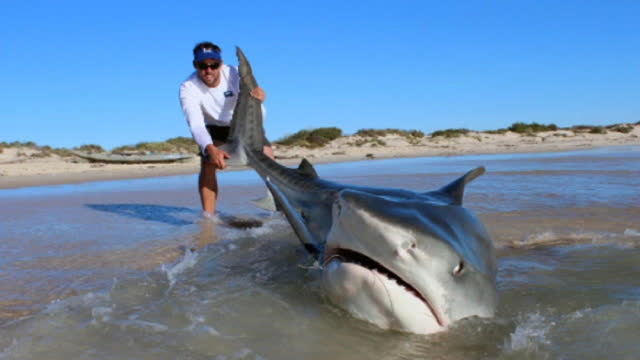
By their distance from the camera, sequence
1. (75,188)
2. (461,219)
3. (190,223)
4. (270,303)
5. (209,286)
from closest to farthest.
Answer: (461,219)
(270,303)
(209,286)
(190,223)
(75,188)

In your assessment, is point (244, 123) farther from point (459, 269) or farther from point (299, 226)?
point (459, 269)

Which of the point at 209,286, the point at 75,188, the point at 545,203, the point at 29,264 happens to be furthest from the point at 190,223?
the point at 75,188

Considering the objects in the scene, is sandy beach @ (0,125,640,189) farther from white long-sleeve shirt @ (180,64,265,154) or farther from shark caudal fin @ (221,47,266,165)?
shark caudal fin @ (221,47,266,165)

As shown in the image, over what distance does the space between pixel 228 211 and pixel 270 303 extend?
12.5ft

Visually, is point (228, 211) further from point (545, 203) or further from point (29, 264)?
point (545, 203)

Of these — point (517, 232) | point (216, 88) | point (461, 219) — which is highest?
point (216, 88)

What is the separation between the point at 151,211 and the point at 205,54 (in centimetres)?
216

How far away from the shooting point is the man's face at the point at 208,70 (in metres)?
5.47

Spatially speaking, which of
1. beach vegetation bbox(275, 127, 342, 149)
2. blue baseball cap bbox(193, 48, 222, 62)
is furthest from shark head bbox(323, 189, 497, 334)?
beach vegetation bbox(275, 127, 342, 149)

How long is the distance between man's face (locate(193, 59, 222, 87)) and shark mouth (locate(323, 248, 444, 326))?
158 inches

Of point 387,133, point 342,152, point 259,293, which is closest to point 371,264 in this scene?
point 259,293

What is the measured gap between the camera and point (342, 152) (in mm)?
22203

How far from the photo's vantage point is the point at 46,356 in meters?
1.96

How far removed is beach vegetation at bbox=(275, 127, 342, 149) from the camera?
26266mm
